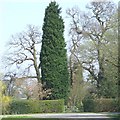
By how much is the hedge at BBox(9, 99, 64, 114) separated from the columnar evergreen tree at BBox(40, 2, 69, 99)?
0.08 meters

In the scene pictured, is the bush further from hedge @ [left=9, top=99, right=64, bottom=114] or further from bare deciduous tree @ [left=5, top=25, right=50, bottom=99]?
bare deciduous tree @ [left=5, top=25, right=50, bottom=99]

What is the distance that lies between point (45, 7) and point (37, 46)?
1.03 ft

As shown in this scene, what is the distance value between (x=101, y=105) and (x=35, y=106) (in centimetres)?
53

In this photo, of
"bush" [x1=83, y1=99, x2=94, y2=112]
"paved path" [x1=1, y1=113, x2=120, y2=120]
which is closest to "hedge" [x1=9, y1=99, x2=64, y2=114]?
"paved path" [x1=1, y1=113, x2=120, y2=120]

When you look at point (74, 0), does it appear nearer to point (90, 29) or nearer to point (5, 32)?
point (90, 29)

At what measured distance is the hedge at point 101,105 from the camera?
222 cm

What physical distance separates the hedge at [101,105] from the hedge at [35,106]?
0.64ft

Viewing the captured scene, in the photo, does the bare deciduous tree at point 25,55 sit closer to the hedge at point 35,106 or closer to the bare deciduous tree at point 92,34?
the hedge at point 35,106

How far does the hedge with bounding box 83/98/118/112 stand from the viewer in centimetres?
222

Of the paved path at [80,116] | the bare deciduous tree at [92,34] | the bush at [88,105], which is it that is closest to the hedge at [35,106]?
the paved path at [80,116]

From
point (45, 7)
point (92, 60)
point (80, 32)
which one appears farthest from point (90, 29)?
point (45, 7)

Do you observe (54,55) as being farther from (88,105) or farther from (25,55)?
(88,105)

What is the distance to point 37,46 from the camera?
2.41m

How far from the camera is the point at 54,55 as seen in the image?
252cm
